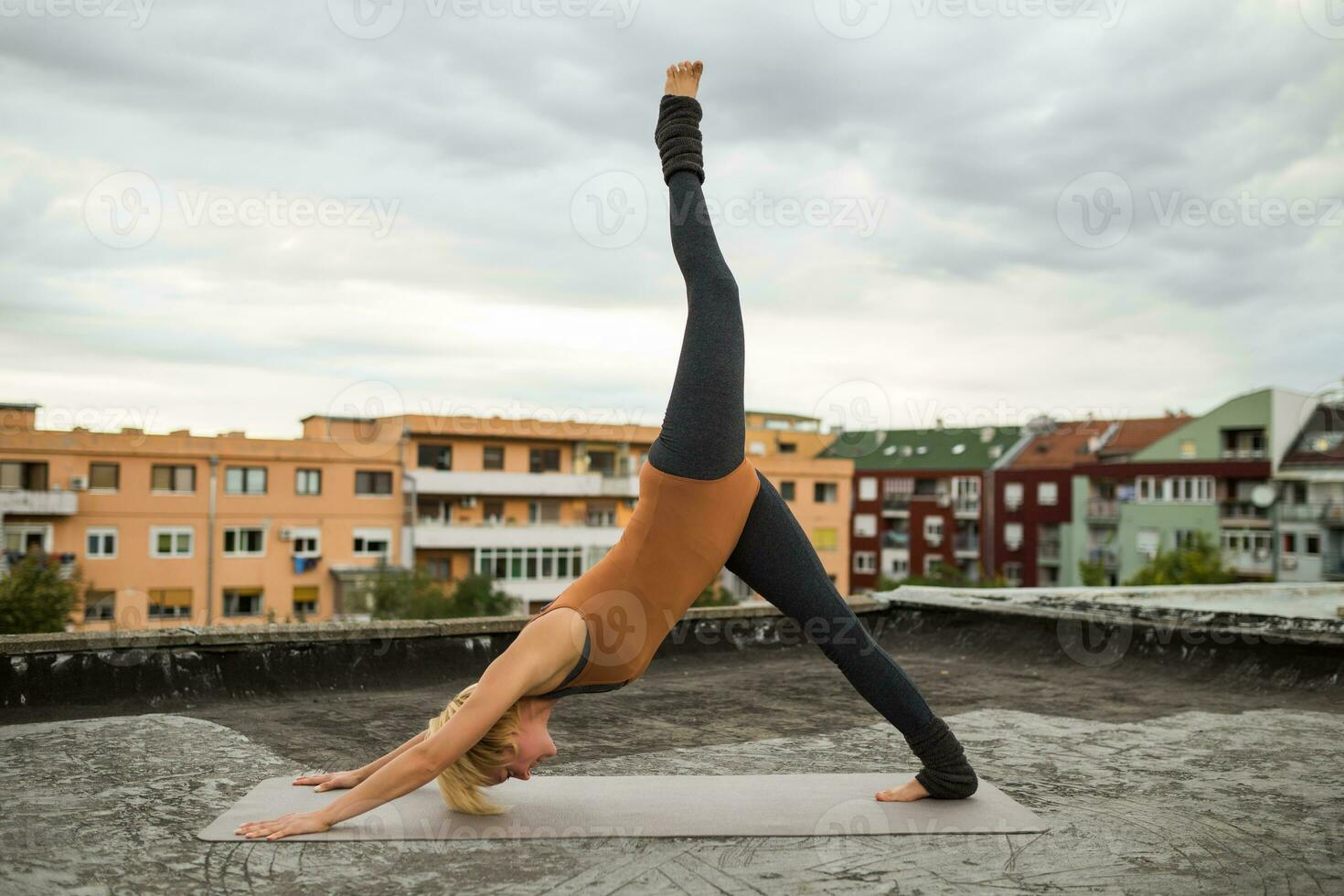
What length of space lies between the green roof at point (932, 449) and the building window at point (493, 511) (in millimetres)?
22335

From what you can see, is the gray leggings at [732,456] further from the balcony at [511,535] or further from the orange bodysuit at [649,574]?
the balcony at [511,535]

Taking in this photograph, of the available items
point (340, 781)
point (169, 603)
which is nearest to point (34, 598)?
point (169, 603)

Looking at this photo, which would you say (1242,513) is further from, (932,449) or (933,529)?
(932,449)

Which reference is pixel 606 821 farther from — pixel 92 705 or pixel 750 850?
pixel 92 705

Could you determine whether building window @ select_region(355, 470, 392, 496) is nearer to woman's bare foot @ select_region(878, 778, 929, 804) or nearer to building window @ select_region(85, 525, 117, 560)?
building window @ select_region(85, 525, 117, 560)

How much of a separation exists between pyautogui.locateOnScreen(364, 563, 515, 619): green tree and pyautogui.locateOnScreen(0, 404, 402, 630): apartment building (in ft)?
5.99

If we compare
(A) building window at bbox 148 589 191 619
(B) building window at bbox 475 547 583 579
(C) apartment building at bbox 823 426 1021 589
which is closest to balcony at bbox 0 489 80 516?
(A) building window at bbox 148 589 191 619

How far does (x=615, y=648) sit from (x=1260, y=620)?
19.4 feet

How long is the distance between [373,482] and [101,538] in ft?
29.9

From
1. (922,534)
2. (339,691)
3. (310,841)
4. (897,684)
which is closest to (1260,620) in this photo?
(897,684)

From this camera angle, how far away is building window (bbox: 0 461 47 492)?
3384 centimetres

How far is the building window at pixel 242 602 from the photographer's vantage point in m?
36.7

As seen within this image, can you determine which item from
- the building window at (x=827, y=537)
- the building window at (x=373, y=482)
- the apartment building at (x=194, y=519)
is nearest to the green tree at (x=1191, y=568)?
the building window at (x=827, y=537)

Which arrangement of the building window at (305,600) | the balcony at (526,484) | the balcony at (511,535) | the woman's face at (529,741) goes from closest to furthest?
1. the woman's face at (529,741)
2. the building window at (305,600)
3. the balcony at (511,535)
4. the balcony at (526,484)
